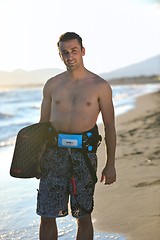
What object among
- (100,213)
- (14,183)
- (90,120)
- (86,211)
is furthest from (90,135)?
(14,183)

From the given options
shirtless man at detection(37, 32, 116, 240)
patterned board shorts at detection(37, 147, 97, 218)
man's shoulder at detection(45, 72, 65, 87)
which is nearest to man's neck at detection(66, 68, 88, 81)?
shirtless man at detection(37, 32, 116, 240)

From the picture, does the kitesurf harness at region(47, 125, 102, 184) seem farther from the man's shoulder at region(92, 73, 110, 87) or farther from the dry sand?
the dry sand

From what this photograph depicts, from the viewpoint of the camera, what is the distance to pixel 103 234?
14.5ft

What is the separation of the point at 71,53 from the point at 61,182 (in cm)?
99

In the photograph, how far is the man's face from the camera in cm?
342

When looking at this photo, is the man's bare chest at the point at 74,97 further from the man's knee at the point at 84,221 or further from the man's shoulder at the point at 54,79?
the man's knee at the point at 84,221

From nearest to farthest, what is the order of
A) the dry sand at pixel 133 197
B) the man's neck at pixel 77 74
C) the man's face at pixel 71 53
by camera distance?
the man's face at pixel 71 53
the man's neck at pixel 77 74
the dry sand at pixel 133 197

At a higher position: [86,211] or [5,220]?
[86,211]

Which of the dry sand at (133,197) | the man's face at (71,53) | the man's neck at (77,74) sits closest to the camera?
the man's face at (71,53)

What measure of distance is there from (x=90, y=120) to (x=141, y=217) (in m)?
1.65

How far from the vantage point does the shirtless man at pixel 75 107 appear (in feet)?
11.4

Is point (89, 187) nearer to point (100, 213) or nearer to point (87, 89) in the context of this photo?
point (87, 89)

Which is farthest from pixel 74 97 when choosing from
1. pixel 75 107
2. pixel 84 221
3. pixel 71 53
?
pixel 84 221

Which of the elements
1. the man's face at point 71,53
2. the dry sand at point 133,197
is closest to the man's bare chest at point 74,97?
the man's face at point 71,53
